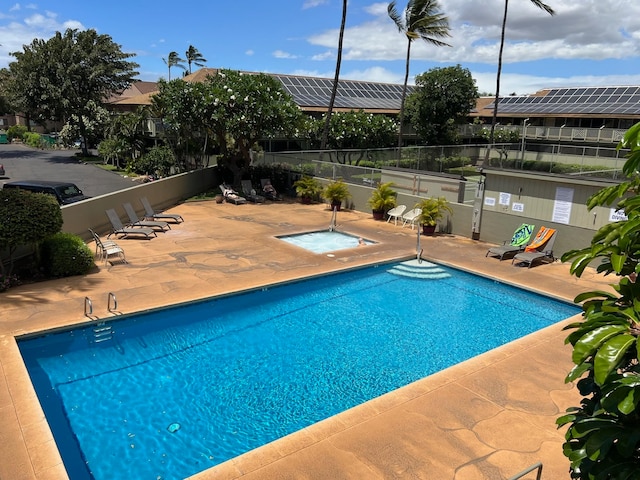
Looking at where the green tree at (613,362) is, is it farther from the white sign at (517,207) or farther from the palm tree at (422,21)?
the palm tree at (422,21)

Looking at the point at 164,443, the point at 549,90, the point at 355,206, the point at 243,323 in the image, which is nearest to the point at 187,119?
the point at 355,206

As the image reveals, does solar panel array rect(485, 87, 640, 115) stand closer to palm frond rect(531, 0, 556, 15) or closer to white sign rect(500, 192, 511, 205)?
palm frond rect(531, 0, 556, 15)

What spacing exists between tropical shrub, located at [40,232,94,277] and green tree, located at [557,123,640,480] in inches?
487

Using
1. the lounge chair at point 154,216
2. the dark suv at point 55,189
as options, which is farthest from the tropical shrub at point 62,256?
the lounge chair at point 154,216

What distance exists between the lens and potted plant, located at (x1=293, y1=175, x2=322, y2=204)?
930 inches

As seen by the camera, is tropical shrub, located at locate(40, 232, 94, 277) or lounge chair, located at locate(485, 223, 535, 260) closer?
tropical shrub, located at locate(40, 232, 94, 277)

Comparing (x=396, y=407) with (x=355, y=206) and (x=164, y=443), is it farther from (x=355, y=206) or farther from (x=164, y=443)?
(x=355, y=206)

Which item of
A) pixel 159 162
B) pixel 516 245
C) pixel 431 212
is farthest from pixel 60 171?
pixel 516 245

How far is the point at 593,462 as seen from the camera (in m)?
2.56

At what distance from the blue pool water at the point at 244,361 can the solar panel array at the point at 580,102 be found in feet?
124

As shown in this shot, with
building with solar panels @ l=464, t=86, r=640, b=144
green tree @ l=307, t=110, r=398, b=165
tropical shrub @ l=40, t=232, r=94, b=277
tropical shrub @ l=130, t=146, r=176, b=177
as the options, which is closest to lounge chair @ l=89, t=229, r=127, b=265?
tropical shrub @ l=40, t=232, r=94, b=277

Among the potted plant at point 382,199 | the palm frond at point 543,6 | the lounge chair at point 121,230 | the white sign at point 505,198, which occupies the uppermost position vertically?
the palm frond at point 543,6

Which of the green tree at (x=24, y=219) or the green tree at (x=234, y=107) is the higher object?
the green tree at (x=234, y=107)

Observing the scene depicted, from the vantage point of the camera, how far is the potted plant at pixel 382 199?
784 inches
